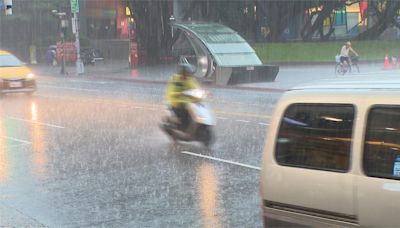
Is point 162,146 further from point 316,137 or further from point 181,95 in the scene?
point 316,137

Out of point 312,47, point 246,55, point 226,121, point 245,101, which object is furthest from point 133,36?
point 226,121

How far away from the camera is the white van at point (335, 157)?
12.0 ft

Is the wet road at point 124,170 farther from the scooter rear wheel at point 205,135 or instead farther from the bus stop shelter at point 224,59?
the bus stop shelter at point 224,59

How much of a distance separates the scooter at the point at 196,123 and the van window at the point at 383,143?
22.8ft

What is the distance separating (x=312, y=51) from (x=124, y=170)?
3677 cm

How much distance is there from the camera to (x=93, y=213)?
6.71 m

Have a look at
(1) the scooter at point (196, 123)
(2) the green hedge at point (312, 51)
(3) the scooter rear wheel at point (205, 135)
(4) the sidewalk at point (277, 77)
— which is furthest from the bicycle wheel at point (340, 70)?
(3) the scooter rear wheel at point (205, 135)

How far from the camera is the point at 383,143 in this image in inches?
144

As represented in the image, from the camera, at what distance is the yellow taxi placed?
66.6 ft

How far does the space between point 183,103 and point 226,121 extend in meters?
3.24

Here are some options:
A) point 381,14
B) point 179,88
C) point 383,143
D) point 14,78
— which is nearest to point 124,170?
point 179,88

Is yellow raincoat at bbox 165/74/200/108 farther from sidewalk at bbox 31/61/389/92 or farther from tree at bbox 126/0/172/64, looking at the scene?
tree at bbox 126/0/172/64

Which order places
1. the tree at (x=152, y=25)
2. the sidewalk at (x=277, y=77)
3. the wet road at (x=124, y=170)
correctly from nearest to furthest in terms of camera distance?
the wet road at (x=124, y=170), the sidewalk at (x=277, y=77), the tree at (x=152, y=25)

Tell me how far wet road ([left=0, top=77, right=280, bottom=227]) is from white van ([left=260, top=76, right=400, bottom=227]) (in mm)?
2100
